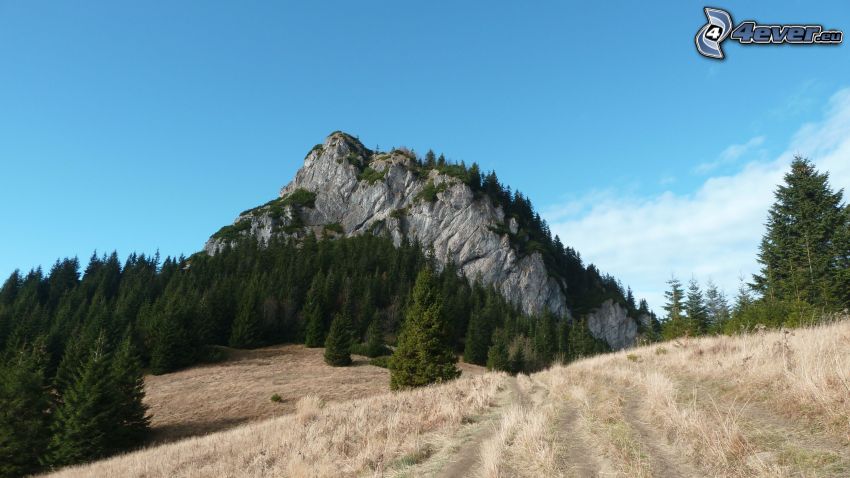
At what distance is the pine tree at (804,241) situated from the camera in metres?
35.3

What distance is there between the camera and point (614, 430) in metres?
7.31

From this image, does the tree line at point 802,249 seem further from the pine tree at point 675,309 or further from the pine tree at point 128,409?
the pine tree at point 128,409

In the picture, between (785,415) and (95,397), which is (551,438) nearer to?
(785,415)

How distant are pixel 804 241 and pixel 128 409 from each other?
206 feet

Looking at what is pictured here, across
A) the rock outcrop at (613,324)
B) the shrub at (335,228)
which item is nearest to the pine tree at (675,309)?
the rock outcrop at (613,324)

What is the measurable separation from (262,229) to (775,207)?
165m

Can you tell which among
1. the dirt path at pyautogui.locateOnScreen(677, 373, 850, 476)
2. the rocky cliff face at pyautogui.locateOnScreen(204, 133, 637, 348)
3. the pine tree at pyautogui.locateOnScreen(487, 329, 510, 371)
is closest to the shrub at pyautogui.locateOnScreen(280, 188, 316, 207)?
the rocky cliff face at pyautogui.locateOnScreen(204, 133, 637, 348)

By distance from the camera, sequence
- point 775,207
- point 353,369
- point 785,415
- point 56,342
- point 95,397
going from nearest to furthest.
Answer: point 785,415
point 95,397
point 775,207
point 353,369
point 56,342

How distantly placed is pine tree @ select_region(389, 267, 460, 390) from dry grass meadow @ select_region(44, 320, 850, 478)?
43.6 feet

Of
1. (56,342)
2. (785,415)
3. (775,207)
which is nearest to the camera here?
(785,415)

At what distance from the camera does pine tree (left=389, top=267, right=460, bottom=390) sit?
92.9 ft

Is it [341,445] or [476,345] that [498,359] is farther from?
[341,445]

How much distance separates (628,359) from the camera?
18516 millimetres

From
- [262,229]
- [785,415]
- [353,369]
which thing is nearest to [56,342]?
[353,369]
